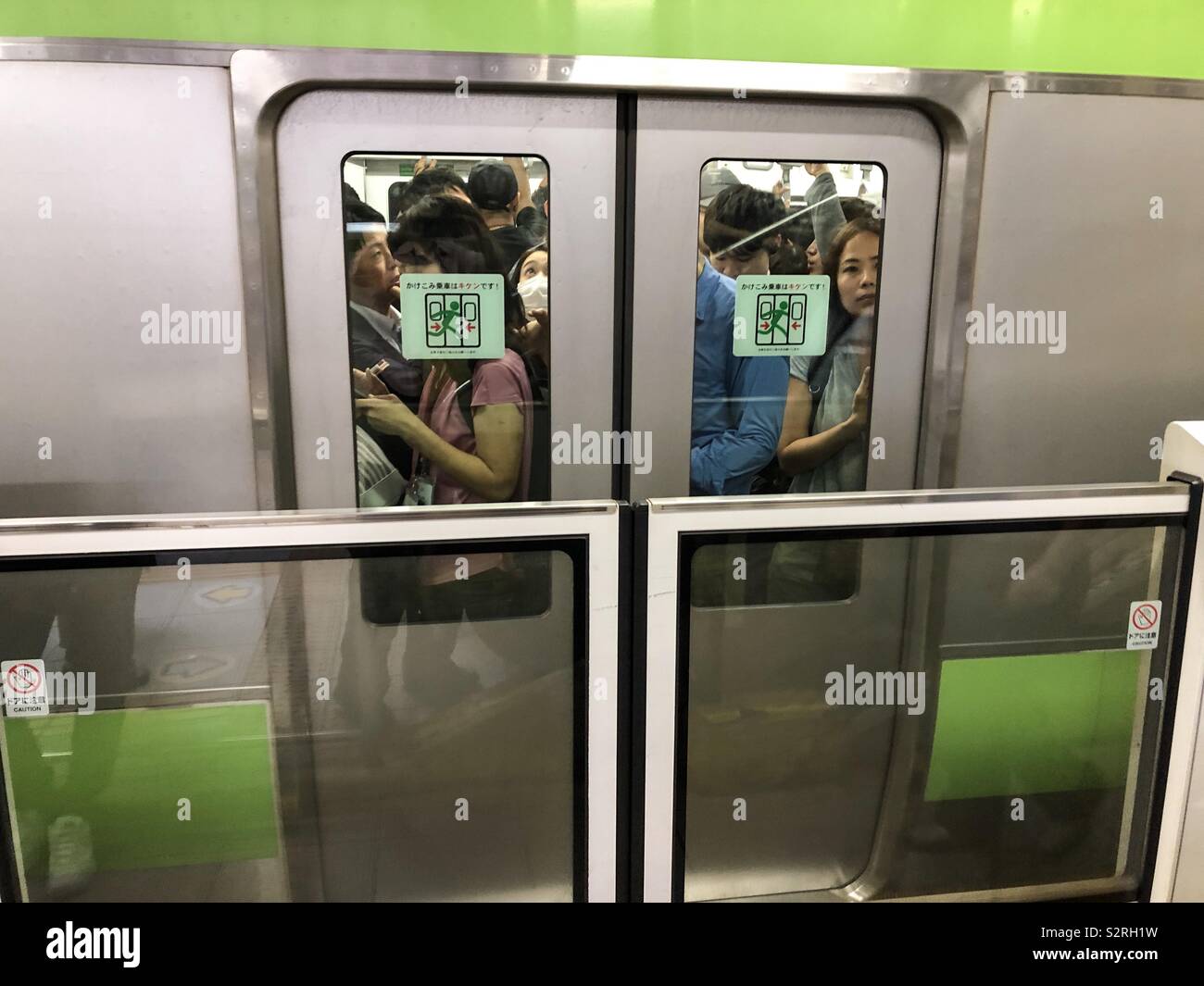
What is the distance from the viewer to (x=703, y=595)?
222 cm

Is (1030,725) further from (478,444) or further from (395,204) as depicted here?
(395,204)

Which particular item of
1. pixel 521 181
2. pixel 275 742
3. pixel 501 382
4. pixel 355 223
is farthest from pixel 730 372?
pixel 275 742

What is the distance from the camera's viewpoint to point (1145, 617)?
171 centimetres

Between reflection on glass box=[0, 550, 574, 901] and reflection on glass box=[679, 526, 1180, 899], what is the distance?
383 millimetres

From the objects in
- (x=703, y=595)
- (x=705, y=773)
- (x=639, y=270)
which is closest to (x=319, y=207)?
(x=639, y=270)

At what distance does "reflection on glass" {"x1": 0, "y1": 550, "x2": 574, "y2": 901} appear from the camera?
5.18 feet

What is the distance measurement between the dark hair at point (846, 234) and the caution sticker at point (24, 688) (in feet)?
6.22

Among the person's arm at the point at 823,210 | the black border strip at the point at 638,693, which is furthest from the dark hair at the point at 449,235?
the black border strip at the point at 638,693

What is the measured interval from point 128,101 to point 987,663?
2.32 metres

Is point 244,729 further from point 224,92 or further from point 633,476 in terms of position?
point 224,92

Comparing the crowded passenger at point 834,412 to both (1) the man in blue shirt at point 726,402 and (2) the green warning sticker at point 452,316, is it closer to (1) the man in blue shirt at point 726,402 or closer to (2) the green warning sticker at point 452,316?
(1) the man in blue shirt at point 726,402

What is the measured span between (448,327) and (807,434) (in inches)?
37.9

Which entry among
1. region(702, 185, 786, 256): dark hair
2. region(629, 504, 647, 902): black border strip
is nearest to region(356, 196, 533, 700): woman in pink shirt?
region(702, 185, 786, 256): dark hair

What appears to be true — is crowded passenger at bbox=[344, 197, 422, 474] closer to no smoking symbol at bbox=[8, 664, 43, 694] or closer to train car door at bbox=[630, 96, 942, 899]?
train car door at bbox=[630, 96, 942, 899]
